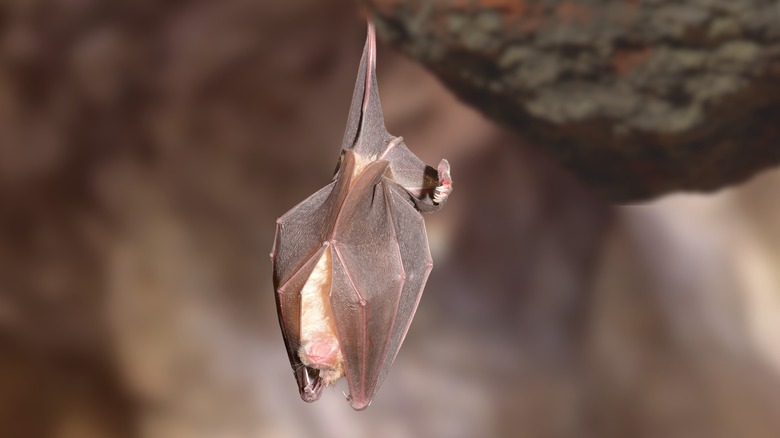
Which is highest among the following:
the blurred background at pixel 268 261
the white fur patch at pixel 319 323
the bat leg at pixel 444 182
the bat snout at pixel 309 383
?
the bat leg at pixel 444 182

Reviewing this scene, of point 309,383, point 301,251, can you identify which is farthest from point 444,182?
point 309,383

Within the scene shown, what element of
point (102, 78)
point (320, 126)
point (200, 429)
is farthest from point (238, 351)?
Answer: point (102, 78)

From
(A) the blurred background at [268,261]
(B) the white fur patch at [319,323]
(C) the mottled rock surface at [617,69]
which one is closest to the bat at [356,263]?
(B) the white fur patch at [319,323]

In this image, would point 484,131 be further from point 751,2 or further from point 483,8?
point 751,2

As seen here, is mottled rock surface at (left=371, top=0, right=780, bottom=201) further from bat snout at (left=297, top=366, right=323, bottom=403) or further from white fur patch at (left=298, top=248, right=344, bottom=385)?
bat snout at (left=297, top=366, right=323, bottom=403)

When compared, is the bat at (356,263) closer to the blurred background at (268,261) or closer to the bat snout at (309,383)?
the bat snout at (309,383)

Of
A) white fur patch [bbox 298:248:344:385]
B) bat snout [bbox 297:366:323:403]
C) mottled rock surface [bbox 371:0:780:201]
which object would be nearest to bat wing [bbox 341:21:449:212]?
white fur patch [bbox 298:248:344:385]
